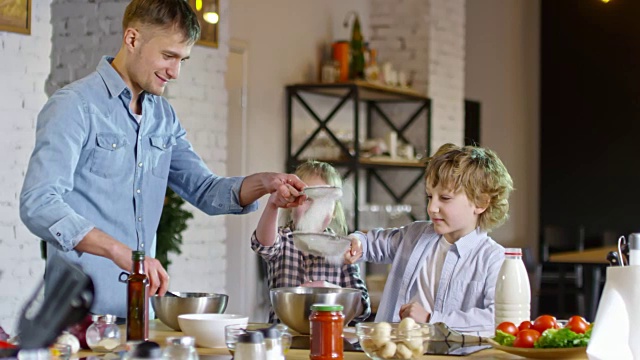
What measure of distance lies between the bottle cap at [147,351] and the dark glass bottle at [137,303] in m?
0.57

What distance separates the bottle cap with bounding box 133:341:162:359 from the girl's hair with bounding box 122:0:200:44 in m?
1.33

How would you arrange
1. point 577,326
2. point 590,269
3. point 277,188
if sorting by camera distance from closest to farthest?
1. point 577,326
2. point 277,188
3. point 590,269

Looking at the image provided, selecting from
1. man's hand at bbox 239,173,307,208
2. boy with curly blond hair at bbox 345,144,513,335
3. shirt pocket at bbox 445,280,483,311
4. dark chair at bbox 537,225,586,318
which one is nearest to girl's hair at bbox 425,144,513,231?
boy with curly blond hair at bbox 345,144,513,335

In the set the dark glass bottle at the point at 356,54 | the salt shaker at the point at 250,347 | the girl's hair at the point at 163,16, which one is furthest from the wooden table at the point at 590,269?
the salt shaker at the point at 250,347

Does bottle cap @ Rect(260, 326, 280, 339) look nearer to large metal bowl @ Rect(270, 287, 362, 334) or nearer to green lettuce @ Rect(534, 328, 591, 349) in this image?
large metal bowl @ Rect(270, 287, 362, 334)

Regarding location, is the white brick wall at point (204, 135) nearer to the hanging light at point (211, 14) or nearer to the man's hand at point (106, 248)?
the hanging light at point (211, 14)

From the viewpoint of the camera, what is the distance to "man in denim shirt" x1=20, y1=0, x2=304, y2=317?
2.70 m

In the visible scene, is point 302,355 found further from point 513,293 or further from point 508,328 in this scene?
point 513,293

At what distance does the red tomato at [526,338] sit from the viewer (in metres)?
2.33

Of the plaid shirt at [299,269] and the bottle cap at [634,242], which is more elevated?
the bottle cap at [634,242]

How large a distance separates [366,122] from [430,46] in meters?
0.85

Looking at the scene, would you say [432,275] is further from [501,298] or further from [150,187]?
[150,187]

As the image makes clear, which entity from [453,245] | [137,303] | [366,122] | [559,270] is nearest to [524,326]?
[453,245]

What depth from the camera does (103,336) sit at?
236 centimetres
